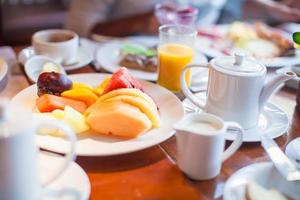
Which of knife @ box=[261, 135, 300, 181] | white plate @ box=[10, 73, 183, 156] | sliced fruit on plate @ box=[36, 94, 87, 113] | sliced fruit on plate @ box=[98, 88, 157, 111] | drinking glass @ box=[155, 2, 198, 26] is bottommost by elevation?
white plate @ box=[10, 73, 183, 156]

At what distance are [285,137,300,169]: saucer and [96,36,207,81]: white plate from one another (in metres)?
0.48

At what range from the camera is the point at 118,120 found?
2.68 feet

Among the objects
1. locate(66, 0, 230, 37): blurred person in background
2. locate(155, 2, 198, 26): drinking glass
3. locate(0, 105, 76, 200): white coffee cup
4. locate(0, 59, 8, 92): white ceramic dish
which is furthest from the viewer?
locate(66, 0, 230, 37): blurred person in background

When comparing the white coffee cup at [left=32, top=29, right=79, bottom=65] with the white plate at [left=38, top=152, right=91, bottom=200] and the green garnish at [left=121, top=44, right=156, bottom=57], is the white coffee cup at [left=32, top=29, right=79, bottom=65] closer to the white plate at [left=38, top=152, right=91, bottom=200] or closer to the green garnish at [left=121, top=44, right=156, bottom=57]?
the green garnish at [left=121, top=44, right=156, bottom=57]

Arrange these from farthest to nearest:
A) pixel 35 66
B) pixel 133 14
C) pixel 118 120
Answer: pixel 133 14, pixel 35 66, pixel 118 120

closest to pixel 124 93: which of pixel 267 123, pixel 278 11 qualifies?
pixel 267 123

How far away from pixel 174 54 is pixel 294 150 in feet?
1.51

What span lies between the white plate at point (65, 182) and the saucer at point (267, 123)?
1.12 feet

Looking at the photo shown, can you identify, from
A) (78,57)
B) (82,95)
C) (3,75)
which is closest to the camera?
(82,95)

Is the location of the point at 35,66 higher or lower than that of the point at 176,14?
lower

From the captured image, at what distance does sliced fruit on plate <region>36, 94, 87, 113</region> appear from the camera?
0.89 metres

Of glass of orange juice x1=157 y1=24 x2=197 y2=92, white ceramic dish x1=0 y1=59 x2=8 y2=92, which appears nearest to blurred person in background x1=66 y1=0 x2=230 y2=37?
glass of orange juice x1=157 y1=24 x2=197 y2=92

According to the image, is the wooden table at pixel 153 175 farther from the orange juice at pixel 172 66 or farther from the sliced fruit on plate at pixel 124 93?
the orange juice at pixel 172 66

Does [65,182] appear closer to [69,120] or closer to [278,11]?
[69,120]
